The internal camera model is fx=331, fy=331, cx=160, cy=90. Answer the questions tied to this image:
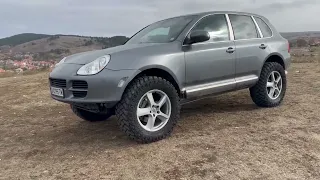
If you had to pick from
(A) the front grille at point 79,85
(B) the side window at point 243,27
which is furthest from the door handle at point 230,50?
(A) the front grille at point 79,85

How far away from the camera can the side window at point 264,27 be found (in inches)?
220

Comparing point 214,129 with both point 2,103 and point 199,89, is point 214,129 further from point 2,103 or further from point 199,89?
point 2,103

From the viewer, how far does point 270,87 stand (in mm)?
5590

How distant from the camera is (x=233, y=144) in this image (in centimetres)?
377

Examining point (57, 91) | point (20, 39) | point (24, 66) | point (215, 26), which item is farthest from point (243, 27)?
point (20, 39)

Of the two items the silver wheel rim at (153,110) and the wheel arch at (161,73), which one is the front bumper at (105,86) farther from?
the silver wheel rim at (153,110)

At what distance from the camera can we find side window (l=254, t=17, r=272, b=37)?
5.59m

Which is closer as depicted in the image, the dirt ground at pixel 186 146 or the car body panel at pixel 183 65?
the dirt ground at pixel 186 146

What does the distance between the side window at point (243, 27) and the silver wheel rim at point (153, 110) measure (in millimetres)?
1757

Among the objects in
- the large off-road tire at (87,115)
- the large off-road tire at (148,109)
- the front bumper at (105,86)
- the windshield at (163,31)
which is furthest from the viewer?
the large off-road tire at (87,115)

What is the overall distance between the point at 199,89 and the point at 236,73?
84 centimetres

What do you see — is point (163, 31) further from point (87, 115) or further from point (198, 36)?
point (87, 115)

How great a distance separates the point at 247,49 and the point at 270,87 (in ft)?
3.02

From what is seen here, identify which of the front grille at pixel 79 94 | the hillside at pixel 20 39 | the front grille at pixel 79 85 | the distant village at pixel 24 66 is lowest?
the distant village at pixel 24 66
